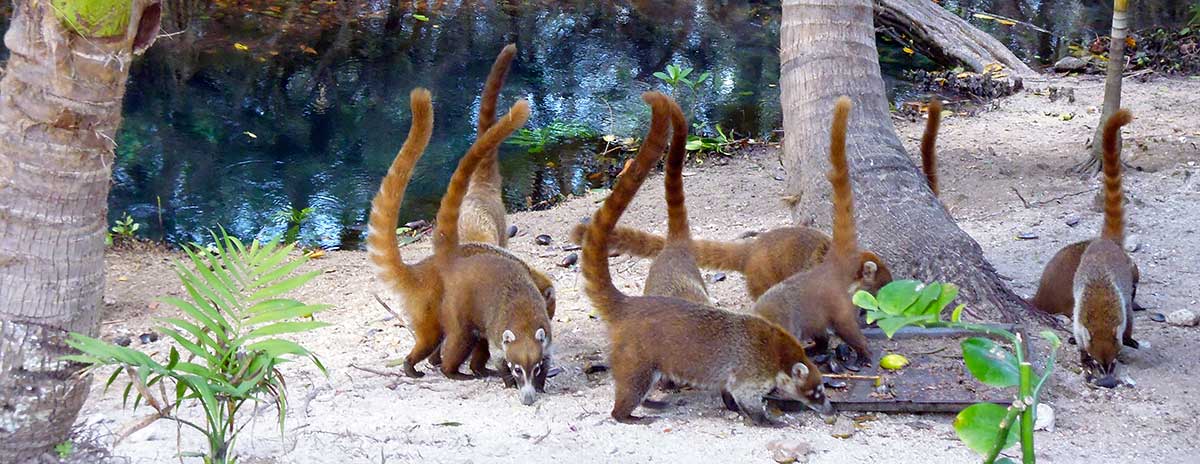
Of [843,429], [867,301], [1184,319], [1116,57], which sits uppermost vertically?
[1116,57]

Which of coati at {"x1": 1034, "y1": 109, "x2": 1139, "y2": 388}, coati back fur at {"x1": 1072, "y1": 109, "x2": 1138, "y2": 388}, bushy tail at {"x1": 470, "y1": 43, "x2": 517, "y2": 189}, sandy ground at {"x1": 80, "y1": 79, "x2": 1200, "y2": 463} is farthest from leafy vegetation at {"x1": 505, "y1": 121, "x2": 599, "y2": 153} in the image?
coati back fur at {"x1": 1072, "y1": 109, "x2": 1138, "y2": 388}

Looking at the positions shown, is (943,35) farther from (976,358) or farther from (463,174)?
(976,358)

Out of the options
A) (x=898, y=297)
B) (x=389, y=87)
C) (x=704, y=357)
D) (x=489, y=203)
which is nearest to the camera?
(x=898, y=297)

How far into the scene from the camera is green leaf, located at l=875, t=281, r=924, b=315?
5.26 ft

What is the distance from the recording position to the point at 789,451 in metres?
3.55

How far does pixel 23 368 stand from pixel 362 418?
125 cm

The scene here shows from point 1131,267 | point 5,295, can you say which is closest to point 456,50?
point 1131,267

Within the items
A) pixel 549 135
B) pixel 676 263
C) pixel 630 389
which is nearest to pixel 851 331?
pixel 676 263

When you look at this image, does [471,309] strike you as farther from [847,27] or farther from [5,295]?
[847,27]

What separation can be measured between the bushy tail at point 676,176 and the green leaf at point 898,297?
2.20 meters

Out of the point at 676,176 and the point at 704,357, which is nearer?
the point at 704,357

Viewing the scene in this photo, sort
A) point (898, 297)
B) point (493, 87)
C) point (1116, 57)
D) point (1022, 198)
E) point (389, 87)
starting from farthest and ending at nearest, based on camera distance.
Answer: point (389, 87), point (1022, 198), point (1116, 57), point (493, 87), point (898, 297)

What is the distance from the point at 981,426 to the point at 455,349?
9.67ft

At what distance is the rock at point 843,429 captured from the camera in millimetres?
3771
